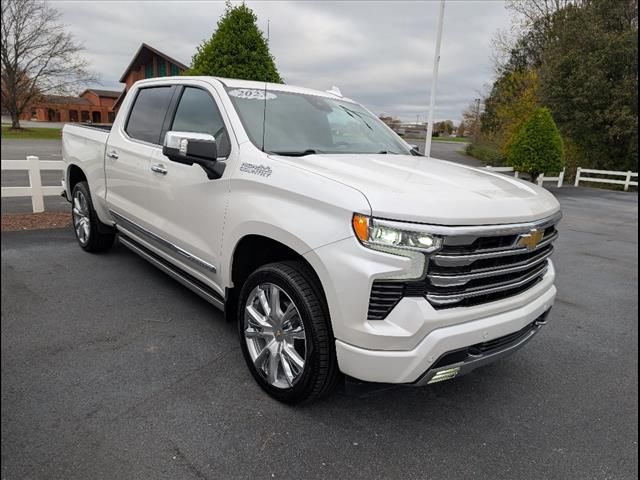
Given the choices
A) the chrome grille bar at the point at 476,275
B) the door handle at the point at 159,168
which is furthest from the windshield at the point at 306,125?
the chrome grille bar at the point at 476,275

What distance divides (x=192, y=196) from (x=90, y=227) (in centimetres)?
246

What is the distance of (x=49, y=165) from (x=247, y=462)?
6626 millimetres

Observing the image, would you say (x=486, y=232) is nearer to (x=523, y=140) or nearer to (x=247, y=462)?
(x=247, y=462)

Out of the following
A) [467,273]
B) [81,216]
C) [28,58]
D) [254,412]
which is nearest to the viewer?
[28,58]

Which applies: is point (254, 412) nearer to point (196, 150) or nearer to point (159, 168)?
point (196, 150)

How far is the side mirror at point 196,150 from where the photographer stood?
2.95m

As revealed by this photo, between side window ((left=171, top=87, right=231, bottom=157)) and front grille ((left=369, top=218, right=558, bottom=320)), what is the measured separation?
5.13 feet

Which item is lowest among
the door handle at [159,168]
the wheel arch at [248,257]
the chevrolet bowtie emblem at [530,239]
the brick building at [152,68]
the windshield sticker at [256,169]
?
the wheel arch at [248,257]

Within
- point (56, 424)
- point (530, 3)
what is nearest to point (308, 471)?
point (56, 424)

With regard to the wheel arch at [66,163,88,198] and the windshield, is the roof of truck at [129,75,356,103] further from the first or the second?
the wheel arch at [66,163,88,198]

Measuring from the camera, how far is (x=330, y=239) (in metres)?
2.32

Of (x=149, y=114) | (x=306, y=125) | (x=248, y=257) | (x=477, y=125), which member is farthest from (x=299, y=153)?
(x=477, y=125)

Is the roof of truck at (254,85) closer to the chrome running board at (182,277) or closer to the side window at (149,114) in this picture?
the side window at (149,114)

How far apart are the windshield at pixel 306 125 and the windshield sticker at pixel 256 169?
18 cm
